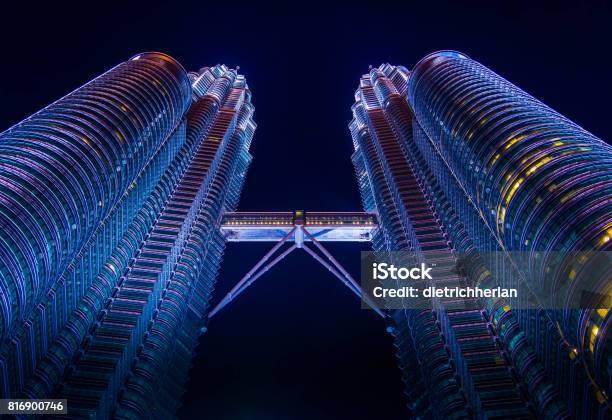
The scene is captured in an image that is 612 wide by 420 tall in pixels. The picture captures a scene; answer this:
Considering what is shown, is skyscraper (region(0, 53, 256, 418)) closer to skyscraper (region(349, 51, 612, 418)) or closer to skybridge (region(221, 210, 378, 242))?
skybridge (region(221, 210, 378, 242))

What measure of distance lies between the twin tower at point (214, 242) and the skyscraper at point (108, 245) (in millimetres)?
284

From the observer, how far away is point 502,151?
2603 inches

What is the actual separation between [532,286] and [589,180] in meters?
12.3

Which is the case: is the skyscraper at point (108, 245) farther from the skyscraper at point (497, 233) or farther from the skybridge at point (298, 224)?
the skyscraper at point (497, 233)

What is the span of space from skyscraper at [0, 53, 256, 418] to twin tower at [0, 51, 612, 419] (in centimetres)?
28

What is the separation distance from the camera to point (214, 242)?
113438 millimetres

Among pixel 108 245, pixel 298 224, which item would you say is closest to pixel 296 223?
pixel 298 224

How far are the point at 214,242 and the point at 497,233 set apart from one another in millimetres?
61750

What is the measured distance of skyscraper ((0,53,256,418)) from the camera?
2341 inches

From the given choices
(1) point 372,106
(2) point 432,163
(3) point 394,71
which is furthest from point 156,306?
(3) point 394,71

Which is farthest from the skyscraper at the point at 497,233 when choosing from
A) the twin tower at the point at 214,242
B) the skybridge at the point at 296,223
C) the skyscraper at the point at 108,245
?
the skyscraper at the point at 108,245

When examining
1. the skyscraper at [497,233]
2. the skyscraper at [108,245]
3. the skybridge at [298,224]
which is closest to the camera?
the skyscraper at [497,233]

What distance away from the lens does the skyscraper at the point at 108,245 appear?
195 ft

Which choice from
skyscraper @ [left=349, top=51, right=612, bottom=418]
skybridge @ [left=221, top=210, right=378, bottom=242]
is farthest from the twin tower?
skybridge @ [left=221, top=210, right=378, bottom=242]
